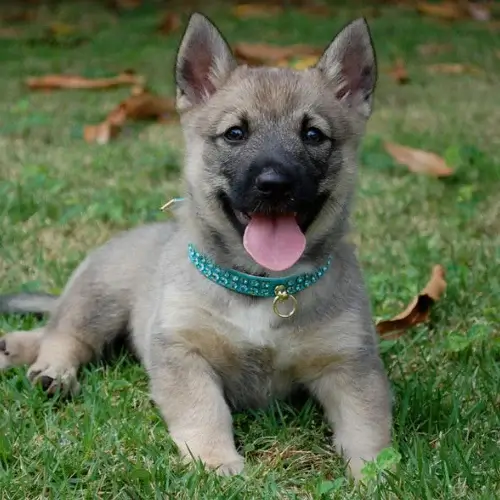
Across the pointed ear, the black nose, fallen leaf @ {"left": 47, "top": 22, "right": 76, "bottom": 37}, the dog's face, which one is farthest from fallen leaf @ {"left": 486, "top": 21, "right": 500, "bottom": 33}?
the black nose

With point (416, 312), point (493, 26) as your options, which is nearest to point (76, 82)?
point (416, 312)

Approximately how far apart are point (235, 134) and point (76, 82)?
6.17 m

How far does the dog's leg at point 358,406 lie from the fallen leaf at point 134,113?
14.6 ft

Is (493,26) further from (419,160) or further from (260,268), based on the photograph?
(260,268)

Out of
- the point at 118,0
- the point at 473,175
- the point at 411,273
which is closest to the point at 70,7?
the point at 118,0

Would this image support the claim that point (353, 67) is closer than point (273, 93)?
No

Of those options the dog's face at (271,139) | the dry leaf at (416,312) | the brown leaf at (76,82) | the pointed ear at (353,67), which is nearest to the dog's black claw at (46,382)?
the dog's face at (271,139)

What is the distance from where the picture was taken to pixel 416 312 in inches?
171

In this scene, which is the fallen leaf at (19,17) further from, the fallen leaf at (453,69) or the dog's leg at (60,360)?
the dog's leg at (60,360)

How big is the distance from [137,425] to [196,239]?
0.74m

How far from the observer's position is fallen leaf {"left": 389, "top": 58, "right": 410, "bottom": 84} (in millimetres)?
9578

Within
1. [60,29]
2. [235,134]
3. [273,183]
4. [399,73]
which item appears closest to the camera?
[273,183]

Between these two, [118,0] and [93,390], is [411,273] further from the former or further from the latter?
[118,0]

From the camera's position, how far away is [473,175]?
6.34 m
